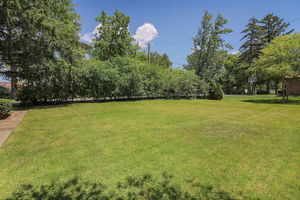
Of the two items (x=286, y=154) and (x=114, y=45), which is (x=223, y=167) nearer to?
(x=286, y=154)

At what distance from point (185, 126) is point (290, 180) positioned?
328 centimetres

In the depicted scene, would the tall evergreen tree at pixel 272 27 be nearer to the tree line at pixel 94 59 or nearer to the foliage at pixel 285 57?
the tree line at pixel 94 59

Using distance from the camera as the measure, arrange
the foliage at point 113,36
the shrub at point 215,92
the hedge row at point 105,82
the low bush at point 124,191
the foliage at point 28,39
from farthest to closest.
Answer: the foliage at point 113,36 → the shrub at point 215,92 → the hedge row at point 105,82 → the foliage at point 28,39 → the low bush at point 124,191

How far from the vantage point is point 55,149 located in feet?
12.0

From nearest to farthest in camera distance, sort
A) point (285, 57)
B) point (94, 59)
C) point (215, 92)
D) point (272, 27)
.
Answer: point (285, 57) → point (94, 59) → point (215, 92) → point (272, 27)

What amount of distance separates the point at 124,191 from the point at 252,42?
39.7 metres

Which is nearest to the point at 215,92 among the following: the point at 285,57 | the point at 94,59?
the point at 285,57

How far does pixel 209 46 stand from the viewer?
25.5 metres

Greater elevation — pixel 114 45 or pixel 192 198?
pixel 114 45

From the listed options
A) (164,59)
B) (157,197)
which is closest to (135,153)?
(157,197)

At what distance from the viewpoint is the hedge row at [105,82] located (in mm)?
11445

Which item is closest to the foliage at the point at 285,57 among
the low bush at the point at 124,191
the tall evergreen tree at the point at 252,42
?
the low bush at the point at 124,191

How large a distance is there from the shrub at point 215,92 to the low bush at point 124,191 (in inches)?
→ 682

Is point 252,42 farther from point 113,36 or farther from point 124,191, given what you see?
point 124,191
